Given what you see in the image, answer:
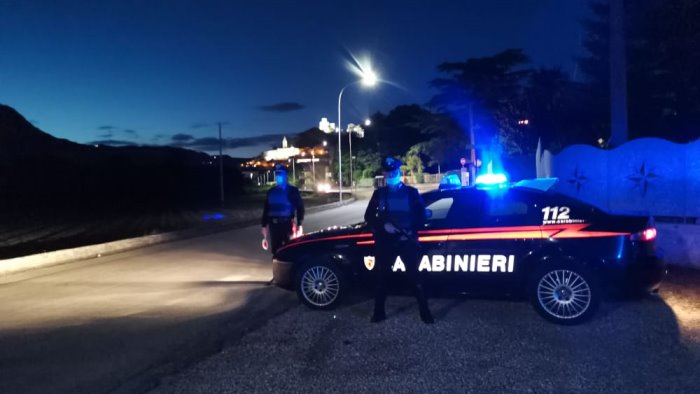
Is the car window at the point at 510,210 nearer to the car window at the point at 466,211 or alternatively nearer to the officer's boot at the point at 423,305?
the car window at the point at 466,211

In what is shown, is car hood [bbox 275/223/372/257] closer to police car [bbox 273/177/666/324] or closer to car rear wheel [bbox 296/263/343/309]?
police car [bbox 273/177/666/324]

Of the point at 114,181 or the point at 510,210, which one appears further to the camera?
the point at 114,181

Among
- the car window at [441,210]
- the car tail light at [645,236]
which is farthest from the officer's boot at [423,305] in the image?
the car tail light at [645,236]

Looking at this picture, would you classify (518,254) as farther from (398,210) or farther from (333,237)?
(333,237)

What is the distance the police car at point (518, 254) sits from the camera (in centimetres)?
558

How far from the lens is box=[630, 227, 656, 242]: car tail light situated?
18.2ft

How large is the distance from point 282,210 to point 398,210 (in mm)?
2638

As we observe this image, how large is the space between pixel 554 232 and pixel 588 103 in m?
28.9

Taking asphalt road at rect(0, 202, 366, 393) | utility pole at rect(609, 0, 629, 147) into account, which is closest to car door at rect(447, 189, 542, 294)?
asphalt road at rect(0, 202, 366, 393)

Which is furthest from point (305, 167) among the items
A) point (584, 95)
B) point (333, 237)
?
point (333, 237)

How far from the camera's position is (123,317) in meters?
6.63

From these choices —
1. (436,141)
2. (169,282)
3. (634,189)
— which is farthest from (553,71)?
(169,282)

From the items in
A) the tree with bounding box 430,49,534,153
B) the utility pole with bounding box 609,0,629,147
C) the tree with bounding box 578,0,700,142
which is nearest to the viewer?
the utility pole with bounding box 609,0,629,147

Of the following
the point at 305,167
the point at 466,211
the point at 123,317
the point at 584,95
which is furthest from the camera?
the point at 305,167
